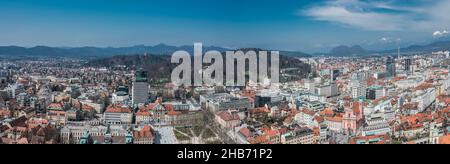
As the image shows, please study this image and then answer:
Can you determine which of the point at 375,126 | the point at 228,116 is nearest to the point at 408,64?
the point at 375,126

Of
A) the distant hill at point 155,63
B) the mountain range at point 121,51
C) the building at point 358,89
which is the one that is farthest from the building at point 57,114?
the building at point 358,89

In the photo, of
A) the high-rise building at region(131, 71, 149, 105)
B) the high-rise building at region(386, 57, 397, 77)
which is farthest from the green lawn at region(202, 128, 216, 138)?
the high-rise building at region(386, 57, 397, 77)

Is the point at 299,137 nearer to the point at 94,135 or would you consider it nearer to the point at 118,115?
the point at 94,135

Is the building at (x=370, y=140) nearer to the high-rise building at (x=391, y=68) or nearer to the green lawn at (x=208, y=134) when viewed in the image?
the green lawn at (x=208, y=134)

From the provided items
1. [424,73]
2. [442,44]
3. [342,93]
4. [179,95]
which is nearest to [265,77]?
[342,93]

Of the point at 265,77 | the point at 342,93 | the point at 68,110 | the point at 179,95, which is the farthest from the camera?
the point at 265,77

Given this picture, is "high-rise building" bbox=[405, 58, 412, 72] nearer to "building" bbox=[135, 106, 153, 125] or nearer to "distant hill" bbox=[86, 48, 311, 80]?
"distant hill" bbox=[86, 48, 311, 80]
